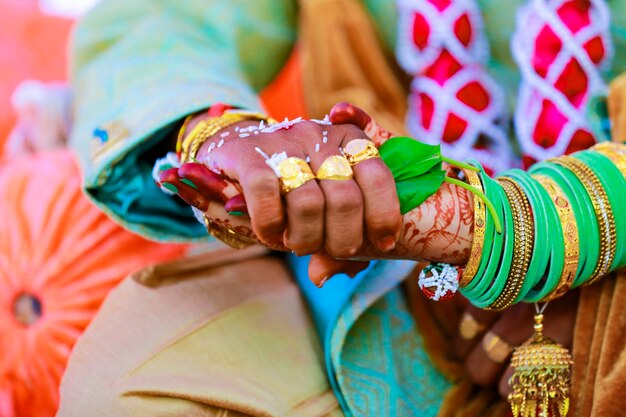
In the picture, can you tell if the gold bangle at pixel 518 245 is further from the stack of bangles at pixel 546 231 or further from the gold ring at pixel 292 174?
the gold ring at pixel 292 174

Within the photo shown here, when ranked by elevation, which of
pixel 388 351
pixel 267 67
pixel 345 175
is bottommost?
pixel 388 351

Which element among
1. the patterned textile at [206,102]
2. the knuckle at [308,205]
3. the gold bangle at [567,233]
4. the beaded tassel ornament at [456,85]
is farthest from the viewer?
the beaded tassel ornament at [456,85]

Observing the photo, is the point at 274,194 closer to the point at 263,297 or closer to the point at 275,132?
the point at 275,132

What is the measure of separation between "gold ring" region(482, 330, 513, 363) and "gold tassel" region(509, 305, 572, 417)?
0.15 ft

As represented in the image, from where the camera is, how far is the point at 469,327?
729 mm

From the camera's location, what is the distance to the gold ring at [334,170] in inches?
20.2

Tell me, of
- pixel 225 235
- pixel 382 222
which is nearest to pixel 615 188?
pixel 382 222

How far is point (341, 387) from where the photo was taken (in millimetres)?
683

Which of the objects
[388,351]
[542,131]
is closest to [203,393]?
[388,351]


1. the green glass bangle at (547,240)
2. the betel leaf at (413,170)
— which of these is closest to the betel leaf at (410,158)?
the betel leaf at (413,170)

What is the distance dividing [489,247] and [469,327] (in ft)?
0.57

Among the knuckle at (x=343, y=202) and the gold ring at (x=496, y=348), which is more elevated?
the knuckle at (x=343, y=202)

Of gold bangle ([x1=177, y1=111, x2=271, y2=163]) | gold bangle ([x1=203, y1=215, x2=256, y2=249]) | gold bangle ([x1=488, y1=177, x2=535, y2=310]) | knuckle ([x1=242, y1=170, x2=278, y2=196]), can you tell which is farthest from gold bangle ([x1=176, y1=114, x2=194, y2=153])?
gold bangle ([x1=488, y1=177, x2=535, y2=310])

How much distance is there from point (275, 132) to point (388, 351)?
0.28 metres
